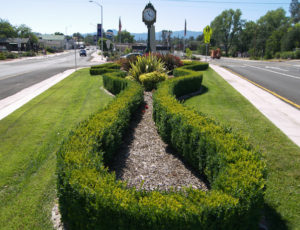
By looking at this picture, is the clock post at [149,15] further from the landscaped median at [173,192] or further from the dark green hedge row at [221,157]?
the landscaped median at [173,192]

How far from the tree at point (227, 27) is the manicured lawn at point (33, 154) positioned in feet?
327

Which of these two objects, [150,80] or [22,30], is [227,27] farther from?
[150,80]

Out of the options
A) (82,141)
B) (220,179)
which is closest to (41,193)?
(82,141)

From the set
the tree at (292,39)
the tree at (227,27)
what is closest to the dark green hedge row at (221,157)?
the tree at (292,39)

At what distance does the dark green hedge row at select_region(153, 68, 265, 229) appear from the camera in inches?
117

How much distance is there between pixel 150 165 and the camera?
5539mm

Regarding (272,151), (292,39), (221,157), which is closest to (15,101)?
(221,157)

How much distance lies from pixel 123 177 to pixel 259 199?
2748 mm

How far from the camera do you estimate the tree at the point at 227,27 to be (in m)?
101

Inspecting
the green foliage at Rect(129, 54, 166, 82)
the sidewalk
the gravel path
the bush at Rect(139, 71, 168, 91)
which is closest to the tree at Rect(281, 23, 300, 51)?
the sidewalk

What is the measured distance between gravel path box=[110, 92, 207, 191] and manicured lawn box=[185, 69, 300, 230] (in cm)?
126

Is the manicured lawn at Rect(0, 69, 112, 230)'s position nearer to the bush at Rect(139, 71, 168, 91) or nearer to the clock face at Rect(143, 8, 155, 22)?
the bush at Rect(139, 71, 168, 91)

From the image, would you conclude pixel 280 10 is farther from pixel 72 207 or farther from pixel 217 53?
pixel 72 207

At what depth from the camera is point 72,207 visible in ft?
10.8
